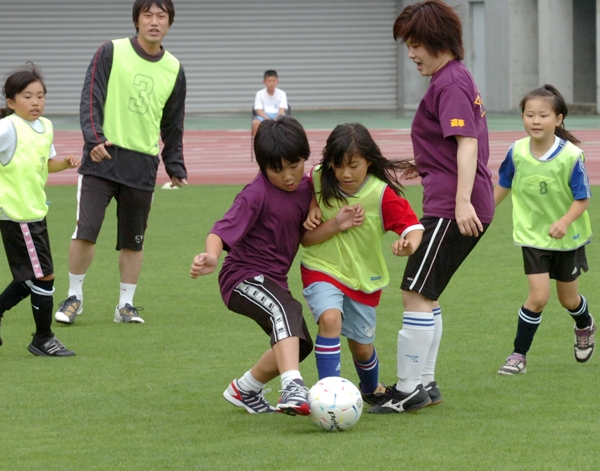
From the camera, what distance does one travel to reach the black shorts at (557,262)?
610 cm

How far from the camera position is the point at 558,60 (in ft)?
107

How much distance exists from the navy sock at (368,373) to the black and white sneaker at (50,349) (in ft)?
6.65

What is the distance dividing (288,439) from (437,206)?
1.25 meters

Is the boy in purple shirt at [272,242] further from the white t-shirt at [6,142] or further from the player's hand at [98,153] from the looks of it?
the player's hand at [98,153]

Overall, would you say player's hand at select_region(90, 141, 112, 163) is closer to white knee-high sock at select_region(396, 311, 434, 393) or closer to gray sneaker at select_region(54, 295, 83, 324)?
gray sneaker at select_region(54, 295, 83, 324)

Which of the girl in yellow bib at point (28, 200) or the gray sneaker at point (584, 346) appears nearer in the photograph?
the gray sneaker at point (584, 346)

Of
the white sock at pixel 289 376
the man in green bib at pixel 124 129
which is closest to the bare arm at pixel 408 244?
the white sock at pixel 289 376

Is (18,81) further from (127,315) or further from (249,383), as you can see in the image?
(249,383)

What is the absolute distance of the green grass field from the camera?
4316mm

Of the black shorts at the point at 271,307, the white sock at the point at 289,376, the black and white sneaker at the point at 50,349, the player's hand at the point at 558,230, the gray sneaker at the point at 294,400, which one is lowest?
the black and white sneaker at the point at 50,349

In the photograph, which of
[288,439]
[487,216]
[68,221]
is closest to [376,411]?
[288,439]

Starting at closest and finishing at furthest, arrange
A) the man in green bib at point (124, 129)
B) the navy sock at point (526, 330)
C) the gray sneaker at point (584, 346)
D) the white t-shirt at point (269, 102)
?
the navy sock at point (526, 330)
the gray sneaker at point (584, 346)
the man in green bib at point (124, 129)
the white t-shirt at point (269, 102)

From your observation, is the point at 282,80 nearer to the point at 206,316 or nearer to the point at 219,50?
the point at 219,50

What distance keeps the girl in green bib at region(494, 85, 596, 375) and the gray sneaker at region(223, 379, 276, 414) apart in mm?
1466
